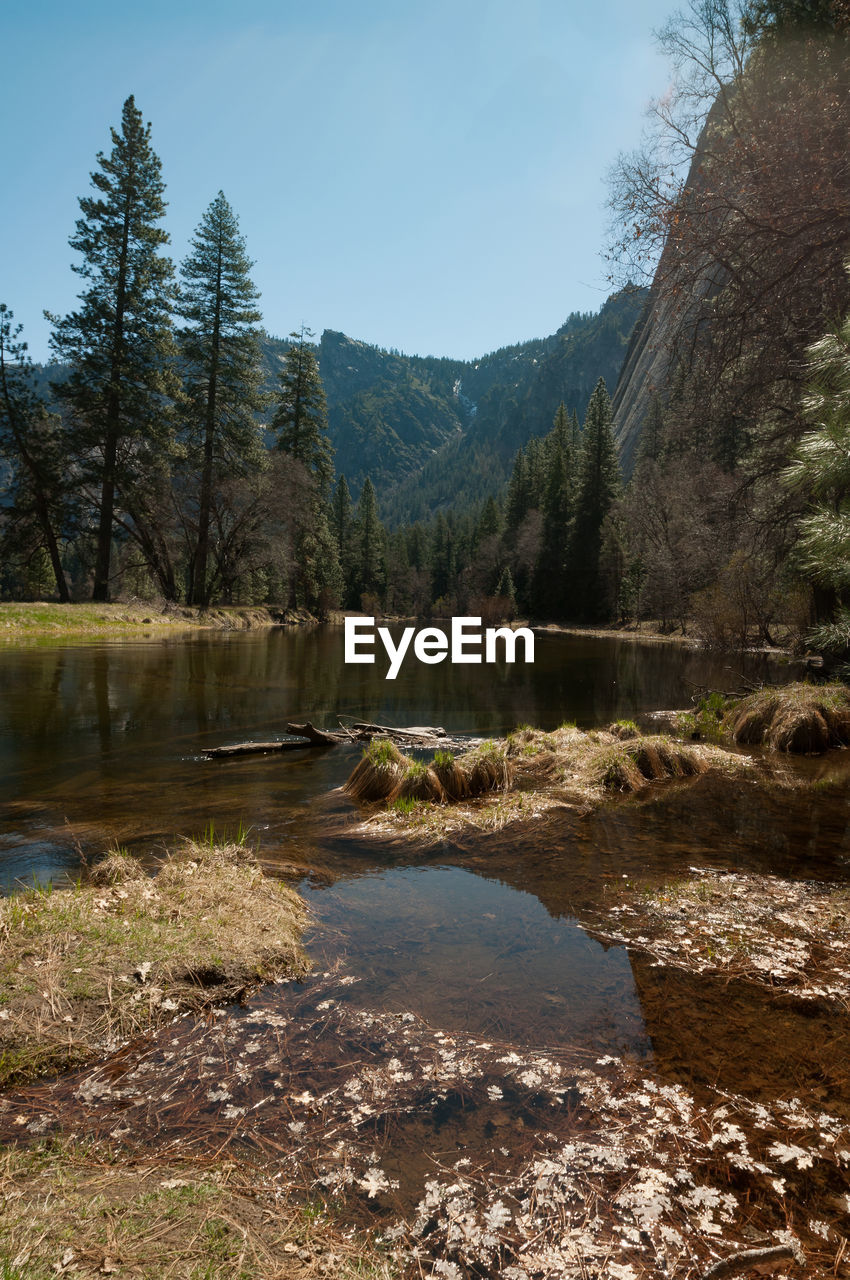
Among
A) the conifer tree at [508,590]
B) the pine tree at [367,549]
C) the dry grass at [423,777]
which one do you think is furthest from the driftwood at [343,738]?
the pine tree at [367,549]

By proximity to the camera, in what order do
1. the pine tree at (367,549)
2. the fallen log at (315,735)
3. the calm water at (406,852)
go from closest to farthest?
the calm water at (406,852), the fallen log at (315,735), the pine tree at (367,549)

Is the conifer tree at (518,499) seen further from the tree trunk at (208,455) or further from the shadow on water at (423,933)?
the shadow on water at (423,933)

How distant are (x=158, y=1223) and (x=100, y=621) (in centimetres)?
2682

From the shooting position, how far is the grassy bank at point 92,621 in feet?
74.0

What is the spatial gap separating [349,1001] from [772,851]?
4.71 meters

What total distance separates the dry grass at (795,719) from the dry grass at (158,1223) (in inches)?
429

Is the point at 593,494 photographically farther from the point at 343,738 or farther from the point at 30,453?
the point at 343,738

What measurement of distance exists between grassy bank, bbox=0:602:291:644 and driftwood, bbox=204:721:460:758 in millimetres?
15743

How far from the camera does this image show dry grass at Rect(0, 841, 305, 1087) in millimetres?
3143

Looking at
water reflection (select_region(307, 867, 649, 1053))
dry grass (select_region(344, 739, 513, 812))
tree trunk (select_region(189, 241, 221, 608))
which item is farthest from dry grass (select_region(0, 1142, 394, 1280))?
tree trunk (select_region(189, 241, 221, 608))

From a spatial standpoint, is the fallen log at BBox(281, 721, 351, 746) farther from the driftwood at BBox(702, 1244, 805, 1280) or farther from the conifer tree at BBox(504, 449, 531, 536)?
the conifer tree at BBox(504, 449, 531, 536)

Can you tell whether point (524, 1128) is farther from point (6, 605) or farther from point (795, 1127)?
point (6, 605)

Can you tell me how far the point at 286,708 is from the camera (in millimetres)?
14344

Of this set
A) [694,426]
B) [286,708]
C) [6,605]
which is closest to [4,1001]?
[286,708]
